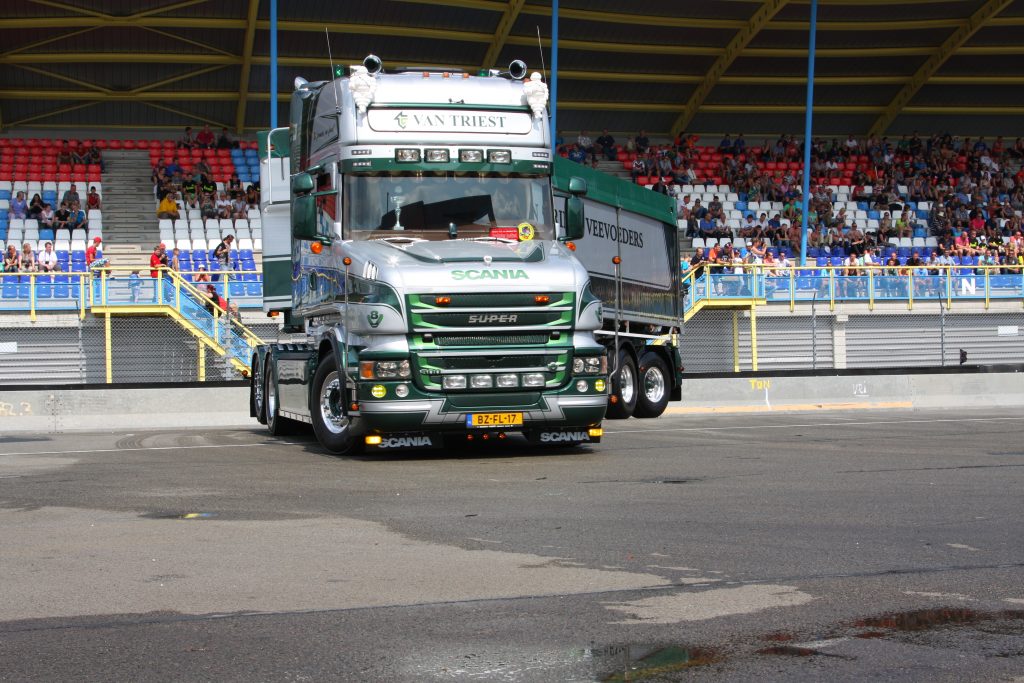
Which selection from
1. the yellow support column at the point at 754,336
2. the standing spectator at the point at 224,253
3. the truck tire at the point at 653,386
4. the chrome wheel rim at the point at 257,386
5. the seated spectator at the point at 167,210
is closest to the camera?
the chrome wheel rim at the point at 257,386

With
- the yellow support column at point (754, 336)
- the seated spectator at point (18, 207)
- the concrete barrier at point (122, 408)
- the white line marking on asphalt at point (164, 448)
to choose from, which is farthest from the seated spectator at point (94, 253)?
the white line marking on asphalt at point (164, 448)

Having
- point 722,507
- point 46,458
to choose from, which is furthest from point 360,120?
point 722,507

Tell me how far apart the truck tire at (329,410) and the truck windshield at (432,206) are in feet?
5.43

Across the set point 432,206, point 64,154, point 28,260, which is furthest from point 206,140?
point 432,206

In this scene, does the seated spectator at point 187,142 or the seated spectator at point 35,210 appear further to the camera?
the seated spectator at point 187,142

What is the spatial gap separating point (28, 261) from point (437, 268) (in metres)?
21.7

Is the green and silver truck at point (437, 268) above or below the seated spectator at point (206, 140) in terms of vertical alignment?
below

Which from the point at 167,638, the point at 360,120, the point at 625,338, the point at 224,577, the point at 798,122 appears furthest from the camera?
the point at 798,122

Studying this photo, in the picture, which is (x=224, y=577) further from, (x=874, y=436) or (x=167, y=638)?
(x=874, y=436)

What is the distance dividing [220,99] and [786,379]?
84.5ft

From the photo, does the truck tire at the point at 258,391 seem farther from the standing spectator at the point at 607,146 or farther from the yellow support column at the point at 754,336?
the standing spectator at the point at 607,146

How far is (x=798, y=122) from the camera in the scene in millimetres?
55062

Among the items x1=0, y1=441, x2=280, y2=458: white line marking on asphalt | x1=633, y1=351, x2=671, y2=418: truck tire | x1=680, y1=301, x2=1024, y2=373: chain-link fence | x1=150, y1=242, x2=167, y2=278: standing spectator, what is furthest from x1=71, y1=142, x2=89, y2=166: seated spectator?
x1=0, y1=441, x2=280, y2=458: white line marking on asphalt

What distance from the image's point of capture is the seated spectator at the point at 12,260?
32688 mm
